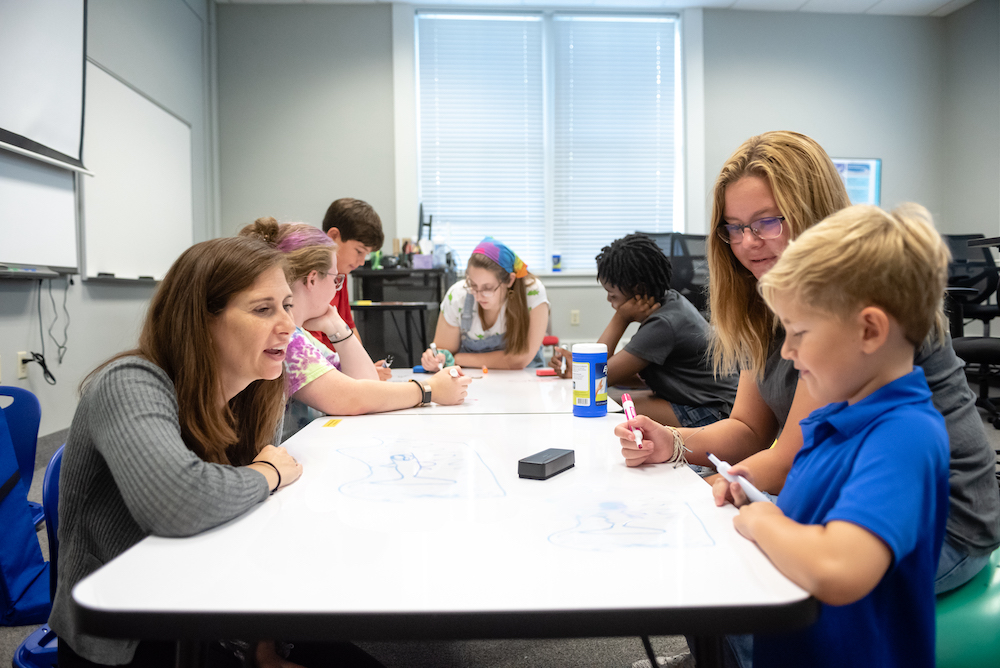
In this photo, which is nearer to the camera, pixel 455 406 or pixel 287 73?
pixel 455 406

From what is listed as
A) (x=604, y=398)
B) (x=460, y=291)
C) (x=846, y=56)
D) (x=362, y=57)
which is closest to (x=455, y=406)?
(x=604, y=398)

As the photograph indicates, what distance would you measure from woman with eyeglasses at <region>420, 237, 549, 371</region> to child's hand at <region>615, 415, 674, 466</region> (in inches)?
53.9

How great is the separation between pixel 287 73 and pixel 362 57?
60 centimetres

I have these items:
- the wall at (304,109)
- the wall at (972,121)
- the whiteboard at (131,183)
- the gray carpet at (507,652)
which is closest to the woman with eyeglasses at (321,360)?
the gray carpet at (507,652)

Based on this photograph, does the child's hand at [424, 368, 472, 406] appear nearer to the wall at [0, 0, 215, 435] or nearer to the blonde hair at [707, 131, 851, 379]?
the blonde hair at [707, 131, 851, 379]

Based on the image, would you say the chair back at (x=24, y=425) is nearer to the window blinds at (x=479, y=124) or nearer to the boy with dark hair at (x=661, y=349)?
the boy with dark hair at (x=661, y=349)

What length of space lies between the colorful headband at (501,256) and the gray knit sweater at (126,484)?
1.69m

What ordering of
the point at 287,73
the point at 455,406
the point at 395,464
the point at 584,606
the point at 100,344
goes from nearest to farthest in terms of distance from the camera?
the point at 584,606
the point at 395,464
the point at 455,406
the point at 100,344
the point at 287,73

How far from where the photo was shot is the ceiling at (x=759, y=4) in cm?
490

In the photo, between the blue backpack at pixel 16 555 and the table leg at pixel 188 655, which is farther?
the blue backpack at pixel 16 555

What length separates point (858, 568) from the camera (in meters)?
0.56

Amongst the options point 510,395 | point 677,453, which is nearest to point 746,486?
point 677,453

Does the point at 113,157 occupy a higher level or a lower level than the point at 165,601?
higher

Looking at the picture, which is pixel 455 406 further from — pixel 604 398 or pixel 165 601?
pixel 165 601
